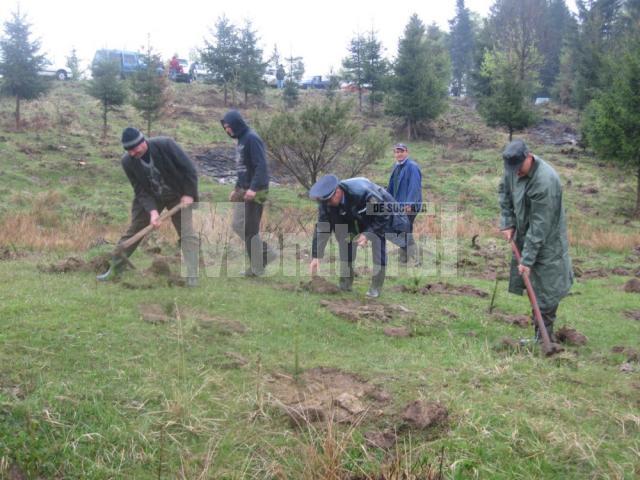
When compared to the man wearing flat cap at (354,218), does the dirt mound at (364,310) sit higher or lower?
lower

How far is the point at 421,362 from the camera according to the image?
519 cm

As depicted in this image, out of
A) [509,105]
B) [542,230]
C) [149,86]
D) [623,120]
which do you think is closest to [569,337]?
[542,230]

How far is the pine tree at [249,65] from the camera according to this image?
36.2 metres

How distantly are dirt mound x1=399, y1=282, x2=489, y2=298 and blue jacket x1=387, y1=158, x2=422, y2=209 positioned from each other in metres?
1.44

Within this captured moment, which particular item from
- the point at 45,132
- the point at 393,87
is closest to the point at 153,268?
the point at 45,132

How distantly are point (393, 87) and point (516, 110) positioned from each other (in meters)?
7.83

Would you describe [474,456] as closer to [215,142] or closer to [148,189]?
[148,189]

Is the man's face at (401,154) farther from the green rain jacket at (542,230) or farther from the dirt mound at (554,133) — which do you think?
the dirt mound at (554,133)

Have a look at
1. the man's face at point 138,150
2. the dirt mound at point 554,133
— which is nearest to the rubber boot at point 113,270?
the man's face at point 138,150

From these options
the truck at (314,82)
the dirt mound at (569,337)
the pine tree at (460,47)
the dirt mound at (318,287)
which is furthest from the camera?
the pine tree at (460,47)

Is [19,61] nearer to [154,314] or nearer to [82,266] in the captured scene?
[82,266]

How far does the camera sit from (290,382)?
4613 millimetres

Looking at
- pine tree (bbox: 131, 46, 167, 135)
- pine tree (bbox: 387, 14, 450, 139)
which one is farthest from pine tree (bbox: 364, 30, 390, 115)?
pine tree (bbox: 131, 46, 167, 135)

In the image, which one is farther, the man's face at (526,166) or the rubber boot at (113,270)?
the rubber boot at (113,270)
